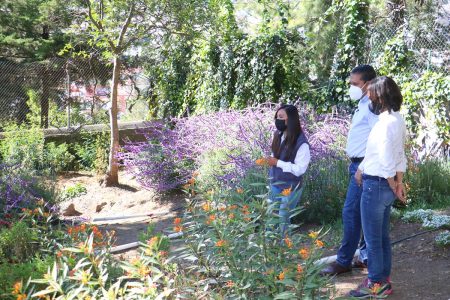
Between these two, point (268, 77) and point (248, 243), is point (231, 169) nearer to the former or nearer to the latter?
point (268, 77)

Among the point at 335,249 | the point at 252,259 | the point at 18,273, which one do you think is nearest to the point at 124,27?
the point at 335,249

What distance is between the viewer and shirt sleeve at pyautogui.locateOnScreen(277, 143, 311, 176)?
4223 mm

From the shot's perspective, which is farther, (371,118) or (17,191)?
(17,191)

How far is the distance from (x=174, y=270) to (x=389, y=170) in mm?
1497

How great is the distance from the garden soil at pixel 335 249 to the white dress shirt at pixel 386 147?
31.5 inches

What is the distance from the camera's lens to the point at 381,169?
3.38m

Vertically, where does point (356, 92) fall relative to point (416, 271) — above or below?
above

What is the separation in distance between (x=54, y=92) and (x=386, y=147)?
35.8ft

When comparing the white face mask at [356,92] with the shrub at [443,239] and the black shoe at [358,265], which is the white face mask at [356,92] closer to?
the black shoe at [358,265]

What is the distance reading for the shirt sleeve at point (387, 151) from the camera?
3.35m

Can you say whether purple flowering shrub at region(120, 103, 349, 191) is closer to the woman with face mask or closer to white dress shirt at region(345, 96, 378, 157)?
white dress shirt at region(345, 96, 378, 157)

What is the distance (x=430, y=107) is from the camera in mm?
7707

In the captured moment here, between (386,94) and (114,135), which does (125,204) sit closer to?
(114,135)

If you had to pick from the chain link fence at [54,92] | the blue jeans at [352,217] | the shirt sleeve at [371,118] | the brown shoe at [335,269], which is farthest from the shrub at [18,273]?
the chain link fence at [54,92]
